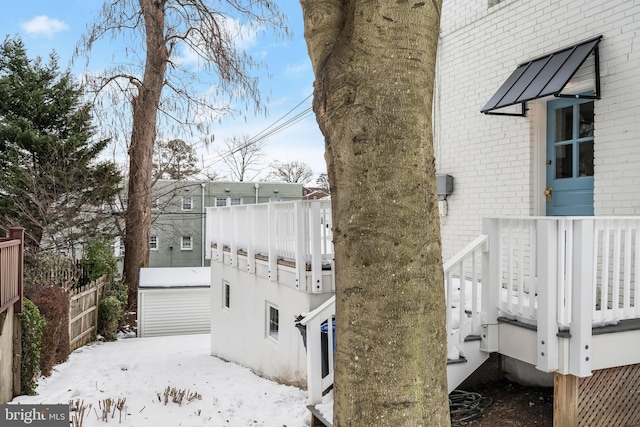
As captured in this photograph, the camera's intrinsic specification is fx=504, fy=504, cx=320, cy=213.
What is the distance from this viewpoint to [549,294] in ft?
11.5

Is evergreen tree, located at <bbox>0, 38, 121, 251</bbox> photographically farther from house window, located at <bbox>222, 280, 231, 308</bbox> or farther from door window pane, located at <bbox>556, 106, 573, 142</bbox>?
door window pane, located at <bbox>556, 106, 573, 142</bbox>

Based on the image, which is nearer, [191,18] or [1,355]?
[1,355]

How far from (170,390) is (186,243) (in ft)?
71.9

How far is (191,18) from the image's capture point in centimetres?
1483

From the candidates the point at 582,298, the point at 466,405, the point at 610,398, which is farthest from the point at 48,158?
the point at 610,398

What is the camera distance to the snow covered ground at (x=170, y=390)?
16.9 ft

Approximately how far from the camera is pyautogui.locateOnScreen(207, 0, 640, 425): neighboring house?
3.54m

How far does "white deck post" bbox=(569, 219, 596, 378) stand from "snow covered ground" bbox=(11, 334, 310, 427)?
2.48 m

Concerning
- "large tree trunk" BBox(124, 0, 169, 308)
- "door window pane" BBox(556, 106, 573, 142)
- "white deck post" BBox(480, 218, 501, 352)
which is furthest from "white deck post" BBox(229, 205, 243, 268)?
"large tree trunk" BBox(124, 0, 169, 308)

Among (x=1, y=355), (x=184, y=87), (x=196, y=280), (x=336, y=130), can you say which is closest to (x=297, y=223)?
(x=336, y=130)

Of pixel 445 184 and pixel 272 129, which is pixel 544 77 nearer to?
pixel 445 184

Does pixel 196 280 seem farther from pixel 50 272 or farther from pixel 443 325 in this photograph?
pixel 443 325

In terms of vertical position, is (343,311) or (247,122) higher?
(247,122)

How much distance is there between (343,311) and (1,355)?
233 inches
